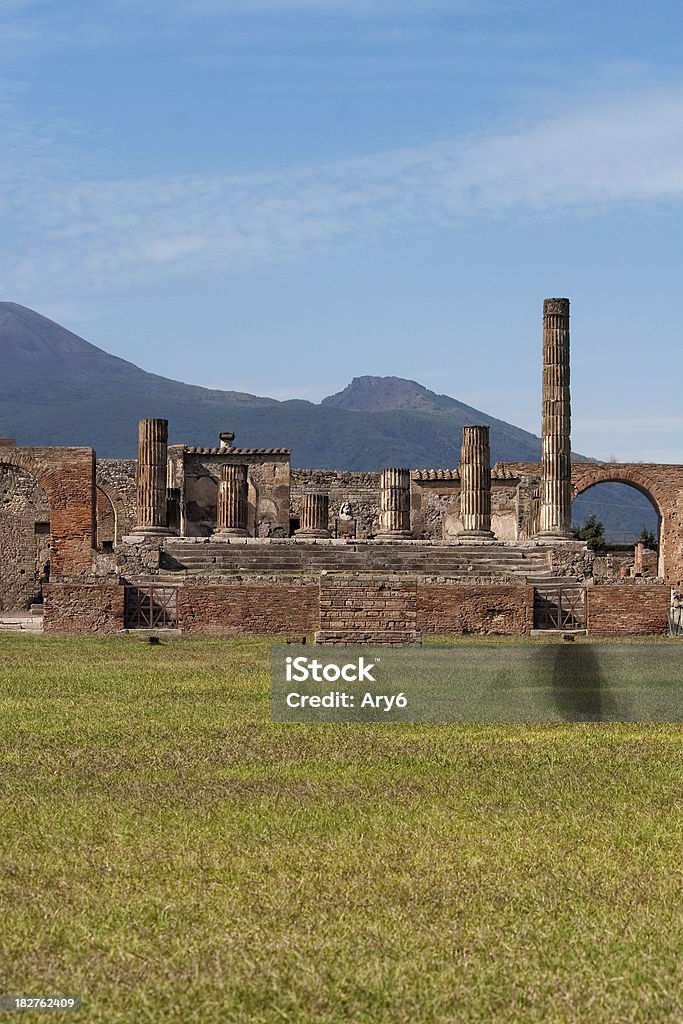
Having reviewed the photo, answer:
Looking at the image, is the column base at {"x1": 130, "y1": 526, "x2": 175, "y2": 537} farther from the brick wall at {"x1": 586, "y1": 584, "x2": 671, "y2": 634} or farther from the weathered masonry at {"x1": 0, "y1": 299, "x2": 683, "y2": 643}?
the brick wall at {"x1": 586, "y1": 584, "x2": 671, "y2": 634}

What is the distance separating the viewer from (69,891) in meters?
6.08

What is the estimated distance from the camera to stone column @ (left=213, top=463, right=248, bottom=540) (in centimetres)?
3281

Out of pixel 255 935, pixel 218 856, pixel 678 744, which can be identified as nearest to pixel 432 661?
pixel 678 744

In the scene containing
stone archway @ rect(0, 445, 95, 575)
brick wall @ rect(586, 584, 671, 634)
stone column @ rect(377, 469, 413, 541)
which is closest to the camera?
brick wall @ rect(586, 584, 671, 634)

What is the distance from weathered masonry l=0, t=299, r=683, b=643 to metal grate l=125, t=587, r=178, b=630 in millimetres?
25

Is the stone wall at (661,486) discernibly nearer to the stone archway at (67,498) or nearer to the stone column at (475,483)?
the stone column at (475,483)

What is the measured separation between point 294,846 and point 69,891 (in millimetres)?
1164

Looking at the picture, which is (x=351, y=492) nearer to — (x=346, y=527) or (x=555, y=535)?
(x=346, y=527)

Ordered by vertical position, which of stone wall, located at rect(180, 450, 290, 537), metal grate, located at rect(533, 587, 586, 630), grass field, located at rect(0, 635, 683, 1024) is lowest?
grass field, located at rect(0, 635, 683, 1024)

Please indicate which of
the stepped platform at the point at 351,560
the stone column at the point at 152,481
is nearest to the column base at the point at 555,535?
the stepped platform at the point at 351,560

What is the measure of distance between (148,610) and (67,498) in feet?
34.3

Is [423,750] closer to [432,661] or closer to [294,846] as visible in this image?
[294,846]

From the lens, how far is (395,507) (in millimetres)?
32906

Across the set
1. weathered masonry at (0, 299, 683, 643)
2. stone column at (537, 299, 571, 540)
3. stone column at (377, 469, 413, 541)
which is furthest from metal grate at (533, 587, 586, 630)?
stone column at (537, 299, 571, 540)
